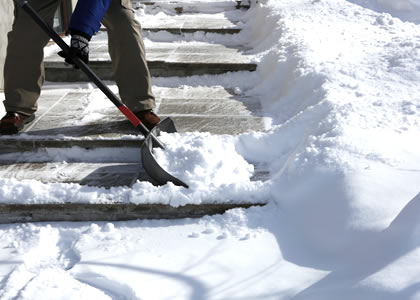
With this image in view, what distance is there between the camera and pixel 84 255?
2.05 m

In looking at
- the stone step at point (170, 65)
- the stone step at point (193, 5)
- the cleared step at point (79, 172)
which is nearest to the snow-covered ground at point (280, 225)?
the cleared step at point (79, 172)

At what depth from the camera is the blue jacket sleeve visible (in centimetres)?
271

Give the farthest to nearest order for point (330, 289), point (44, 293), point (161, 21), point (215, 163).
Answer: point (161, 21)
point (215, 163)
point (44, 293)
point (330, 289)

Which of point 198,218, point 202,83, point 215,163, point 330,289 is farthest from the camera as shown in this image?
point 202,83

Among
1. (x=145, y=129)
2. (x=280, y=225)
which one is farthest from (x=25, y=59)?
(x=280, y=225)

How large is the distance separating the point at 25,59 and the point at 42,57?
0.36ft

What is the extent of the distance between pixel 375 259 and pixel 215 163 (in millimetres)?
979

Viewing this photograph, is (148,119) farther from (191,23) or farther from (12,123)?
(191,23)

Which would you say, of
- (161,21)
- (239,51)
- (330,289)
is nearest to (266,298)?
(330,289)

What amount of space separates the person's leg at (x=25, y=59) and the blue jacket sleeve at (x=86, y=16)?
391 millimetres

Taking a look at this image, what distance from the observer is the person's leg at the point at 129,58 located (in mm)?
3074

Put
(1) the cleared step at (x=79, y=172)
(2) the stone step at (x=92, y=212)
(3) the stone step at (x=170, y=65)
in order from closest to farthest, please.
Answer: (2) the stone step at (x=92, y=212)
(1) the cleared step at (x=79, y=172)
(3) the stone step at (x=170, y=65)

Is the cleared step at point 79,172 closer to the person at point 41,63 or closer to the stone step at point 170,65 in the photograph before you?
the person at point 41,63

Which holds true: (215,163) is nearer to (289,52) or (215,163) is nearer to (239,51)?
(289,52)
